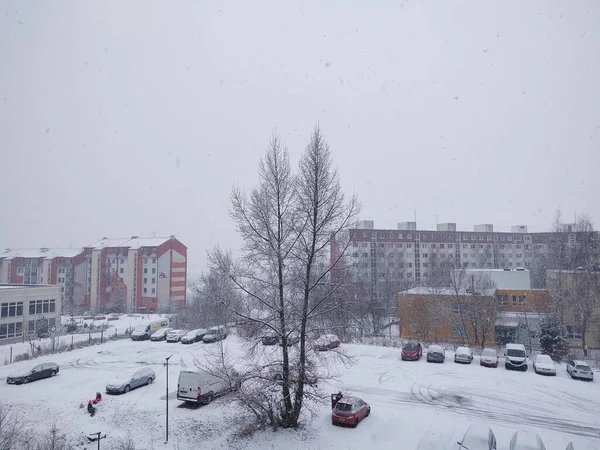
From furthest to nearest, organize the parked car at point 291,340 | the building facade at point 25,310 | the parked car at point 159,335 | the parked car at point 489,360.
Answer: the building facade at point 25,310 → the parked car at point 159,335 → the parked car at point 489,360 → the parked car at point 291,340

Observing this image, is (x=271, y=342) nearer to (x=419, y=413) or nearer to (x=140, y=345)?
(x=419, y=413)

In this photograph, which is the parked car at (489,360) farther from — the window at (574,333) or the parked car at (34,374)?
the parked car at (34,374)

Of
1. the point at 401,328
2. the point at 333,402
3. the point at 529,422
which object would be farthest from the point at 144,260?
the point at 529,422

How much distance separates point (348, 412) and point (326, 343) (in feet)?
8.80

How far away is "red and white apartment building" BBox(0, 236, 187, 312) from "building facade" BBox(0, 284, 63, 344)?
66.2 feet

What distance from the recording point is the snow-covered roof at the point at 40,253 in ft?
229

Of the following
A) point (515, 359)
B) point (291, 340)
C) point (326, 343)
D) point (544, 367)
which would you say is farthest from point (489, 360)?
point (291, 340)

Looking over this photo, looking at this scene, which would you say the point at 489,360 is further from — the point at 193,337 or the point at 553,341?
the point at 193,337

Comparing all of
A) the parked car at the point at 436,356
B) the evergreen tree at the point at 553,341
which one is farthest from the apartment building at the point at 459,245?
the parked car at the point at 436,356

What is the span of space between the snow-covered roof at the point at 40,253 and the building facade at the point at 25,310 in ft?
85.6

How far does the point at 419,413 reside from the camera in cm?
1700

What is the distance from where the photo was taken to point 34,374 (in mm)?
22297

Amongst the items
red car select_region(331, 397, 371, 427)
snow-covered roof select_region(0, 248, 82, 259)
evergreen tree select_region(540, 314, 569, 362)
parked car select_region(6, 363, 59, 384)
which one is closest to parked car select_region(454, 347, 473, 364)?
evergreen tree select_region(540, 314, 569, 362)

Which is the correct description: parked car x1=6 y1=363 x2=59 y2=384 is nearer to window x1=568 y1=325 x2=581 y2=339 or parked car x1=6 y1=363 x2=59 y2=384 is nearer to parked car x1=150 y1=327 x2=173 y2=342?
parked car x1=150 y1=327 x2=173 y2=342
